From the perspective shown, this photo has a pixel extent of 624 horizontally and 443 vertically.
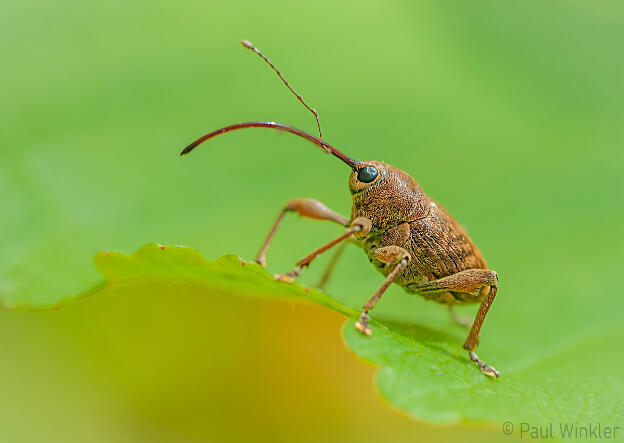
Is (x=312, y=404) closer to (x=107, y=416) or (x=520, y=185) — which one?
(x=107, y=416)

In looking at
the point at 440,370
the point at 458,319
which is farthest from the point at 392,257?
the point at 458,319

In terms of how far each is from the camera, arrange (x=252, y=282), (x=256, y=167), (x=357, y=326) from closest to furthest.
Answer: (x=357, y=326)
(x=252, y=282)
(x=256, y=167)

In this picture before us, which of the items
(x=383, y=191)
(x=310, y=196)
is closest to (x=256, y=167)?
(x=310, y=196)

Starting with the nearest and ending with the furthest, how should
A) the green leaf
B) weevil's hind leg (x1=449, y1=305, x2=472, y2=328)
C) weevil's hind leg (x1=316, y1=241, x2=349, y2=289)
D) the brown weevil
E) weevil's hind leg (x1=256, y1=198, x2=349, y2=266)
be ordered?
the green leaf < the brown weevil < weevil's hind leg (x1=256, y1=198, x2=349, y2=266) < weevil's hind leg (x1=316, y1=241, x2=349, y2=289) < weevil's hind leg (x1=449, y1=305, x2=472, y2=328)

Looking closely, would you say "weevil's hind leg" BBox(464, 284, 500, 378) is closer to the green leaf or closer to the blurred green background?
the green leaf

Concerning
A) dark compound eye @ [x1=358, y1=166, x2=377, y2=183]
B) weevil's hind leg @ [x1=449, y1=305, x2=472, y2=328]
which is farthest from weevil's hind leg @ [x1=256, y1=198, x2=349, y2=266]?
weevil's hind leg @ [x1=449, y1=305, x2=472, y2=328]

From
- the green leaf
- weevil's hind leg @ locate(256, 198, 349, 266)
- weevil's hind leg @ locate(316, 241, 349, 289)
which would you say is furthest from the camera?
weevil's hind leg @ locate(316, 241, 349, 289)

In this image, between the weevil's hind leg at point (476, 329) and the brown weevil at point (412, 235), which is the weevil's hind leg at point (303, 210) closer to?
the brown weevil at point (412, 235)
